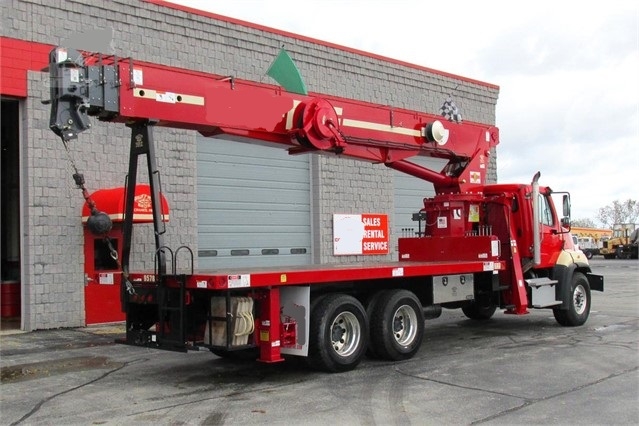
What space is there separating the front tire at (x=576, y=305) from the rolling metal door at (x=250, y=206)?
699 centimetres

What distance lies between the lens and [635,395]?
734cm

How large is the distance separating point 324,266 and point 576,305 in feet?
19.2

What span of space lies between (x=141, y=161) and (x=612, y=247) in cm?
5169

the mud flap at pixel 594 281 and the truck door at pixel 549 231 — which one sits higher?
the truck door at pixel 549 231

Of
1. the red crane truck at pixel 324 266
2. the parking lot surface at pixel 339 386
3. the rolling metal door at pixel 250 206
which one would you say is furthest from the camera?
the rolling metal door at pixel 250 206

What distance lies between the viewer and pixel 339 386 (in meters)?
7.91

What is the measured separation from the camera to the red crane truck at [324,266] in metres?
7.73

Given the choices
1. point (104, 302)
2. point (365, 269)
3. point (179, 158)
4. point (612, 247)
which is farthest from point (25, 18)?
point (612, 247)

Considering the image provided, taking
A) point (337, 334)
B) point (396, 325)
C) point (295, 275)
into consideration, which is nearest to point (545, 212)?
point (396, 325)

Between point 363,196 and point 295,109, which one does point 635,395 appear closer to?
point 295,109

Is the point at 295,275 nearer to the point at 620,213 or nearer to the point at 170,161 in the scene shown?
the point at 170,161

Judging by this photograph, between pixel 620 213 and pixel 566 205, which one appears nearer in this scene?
pixel 566 205

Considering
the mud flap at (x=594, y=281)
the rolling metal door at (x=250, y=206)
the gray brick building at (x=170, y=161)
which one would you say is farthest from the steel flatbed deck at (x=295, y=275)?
the rolling metal door at (x=250, y=206)

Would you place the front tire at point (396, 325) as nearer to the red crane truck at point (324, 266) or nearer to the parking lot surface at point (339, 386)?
the red crane truck at point (324, 266)
